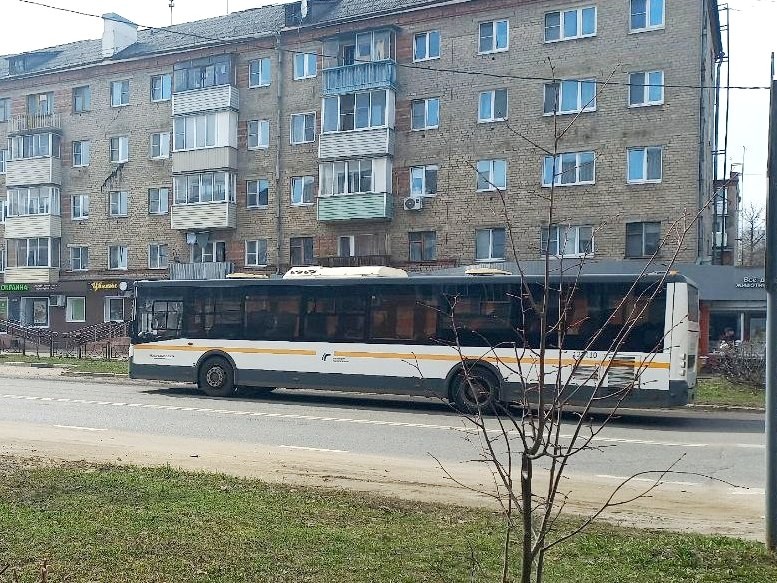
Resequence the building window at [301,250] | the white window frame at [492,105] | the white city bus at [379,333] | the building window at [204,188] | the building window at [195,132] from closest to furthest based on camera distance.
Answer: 1. the white city bus at [379,333]
2. the white window frame at [492,105]
3. the building window at [301,250]
4. the building window at [204,188]
5. the building window at [195,132]

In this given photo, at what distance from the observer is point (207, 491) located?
25.8 feet

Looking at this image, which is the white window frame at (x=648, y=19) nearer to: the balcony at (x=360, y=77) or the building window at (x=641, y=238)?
the building window at (x=641, y=238)

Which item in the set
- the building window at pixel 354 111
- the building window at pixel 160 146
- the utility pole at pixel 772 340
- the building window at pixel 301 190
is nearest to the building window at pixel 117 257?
the building window at pixel 160 146

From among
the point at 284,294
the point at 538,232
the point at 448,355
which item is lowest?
the point at 448,355

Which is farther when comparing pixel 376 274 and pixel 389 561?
pixel 376 274

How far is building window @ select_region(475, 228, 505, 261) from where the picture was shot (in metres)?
34.6

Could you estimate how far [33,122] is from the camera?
47500 mm

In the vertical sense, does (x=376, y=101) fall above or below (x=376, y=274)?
above

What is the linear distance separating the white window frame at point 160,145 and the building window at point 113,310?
847 centimetres

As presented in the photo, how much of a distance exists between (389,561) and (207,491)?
2992mm

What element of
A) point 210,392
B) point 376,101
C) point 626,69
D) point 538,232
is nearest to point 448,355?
point 210,392

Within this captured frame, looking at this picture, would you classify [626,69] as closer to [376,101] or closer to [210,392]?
[376,101]

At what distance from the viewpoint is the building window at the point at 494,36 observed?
34.5 metres

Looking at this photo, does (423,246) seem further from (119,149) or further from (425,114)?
(119,149)
